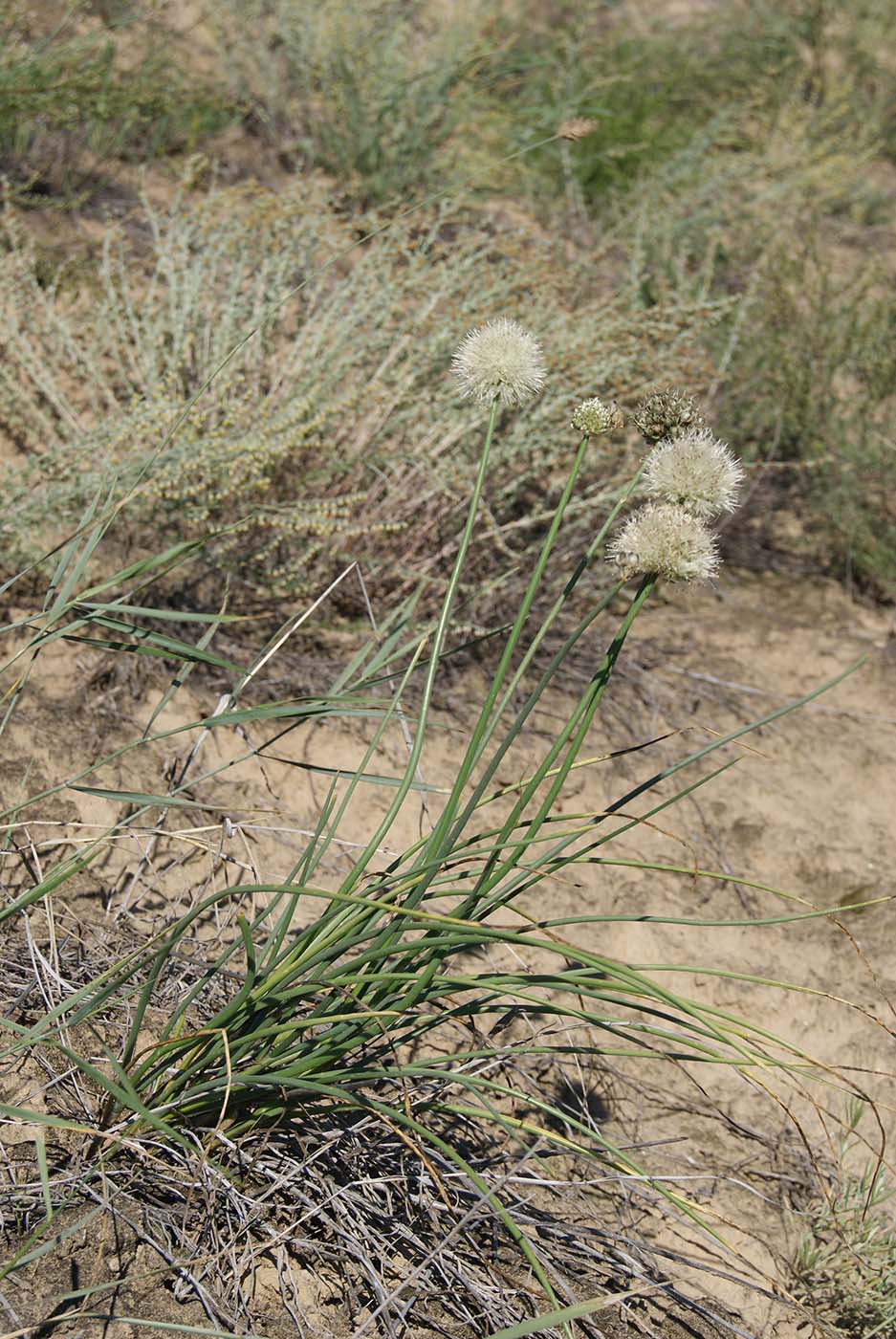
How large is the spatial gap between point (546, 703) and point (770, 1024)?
0.97 meters

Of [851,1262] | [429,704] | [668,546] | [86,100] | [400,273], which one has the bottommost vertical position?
[851,1262]

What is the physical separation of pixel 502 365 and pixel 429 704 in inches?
23.4

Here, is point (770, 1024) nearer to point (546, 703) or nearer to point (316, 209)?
point (546, 703)

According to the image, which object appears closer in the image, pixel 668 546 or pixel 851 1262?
pixel 668 546

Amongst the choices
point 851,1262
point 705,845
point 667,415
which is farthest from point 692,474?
point 705,845

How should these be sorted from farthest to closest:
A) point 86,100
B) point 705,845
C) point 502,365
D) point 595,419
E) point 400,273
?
point 86,100, point 400,273, point 705,845, point 502,365, point 595,419

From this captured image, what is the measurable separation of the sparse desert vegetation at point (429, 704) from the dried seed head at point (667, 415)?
12mm

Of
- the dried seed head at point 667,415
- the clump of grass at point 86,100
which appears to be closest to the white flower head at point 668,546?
the dried seed head at point 667,415

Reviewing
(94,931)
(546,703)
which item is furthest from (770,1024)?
(94,931)

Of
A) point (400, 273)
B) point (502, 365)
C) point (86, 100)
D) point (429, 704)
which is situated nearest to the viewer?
point (502, 365)

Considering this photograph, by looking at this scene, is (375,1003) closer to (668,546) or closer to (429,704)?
(429,704)

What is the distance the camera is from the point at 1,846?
2045 millimetres

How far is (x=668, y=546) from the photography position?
1.31 metres

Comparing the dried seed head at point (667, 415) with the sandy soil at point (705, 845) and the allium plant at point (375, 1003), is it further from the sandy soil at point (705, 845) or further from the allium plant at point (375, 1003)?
the sandy soil at point (705, 845)
